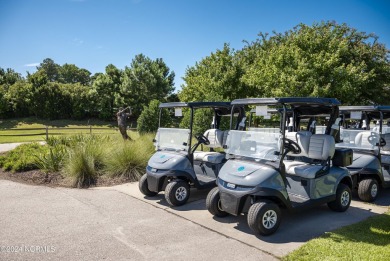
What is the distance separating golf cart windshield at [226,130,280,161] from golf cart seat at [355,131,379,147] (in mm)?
3077

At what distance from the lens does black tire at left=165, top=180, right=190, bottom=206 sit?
5.57 meters

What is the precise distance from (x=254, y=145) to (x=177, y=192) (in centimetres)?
192

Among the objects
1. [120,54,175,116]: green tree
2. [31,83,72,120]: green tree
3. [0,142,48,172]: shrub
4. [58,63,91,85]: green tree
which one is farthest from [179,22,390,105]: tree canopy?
[58,63,91,85]: green tree

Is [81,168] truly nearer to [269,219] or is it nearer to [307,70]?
[269,219]

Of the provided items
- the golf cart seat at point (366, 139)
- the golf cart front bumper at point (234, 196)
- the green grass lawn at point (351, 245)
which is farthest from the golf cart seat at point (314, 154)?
the golf cart seat at point (366, 139)

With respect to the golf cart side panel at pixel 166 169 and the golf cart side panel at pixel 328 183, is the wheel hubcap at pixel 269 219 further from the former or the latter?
the golf cart side panel at pixel 166 169

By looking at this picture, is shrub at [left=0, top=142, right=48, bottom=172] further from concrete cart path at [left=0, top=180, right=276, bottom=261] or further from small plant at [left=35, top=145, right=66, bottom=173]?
concrete cart path at [left=0, top=180, right=276, bottom=261]

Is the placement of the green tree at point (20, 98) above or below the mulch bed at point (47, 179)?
above

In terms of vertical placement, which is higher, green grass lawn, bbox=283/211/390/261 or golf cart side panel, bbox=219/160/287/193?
golf cart side panel, bbox=219/160/287/193

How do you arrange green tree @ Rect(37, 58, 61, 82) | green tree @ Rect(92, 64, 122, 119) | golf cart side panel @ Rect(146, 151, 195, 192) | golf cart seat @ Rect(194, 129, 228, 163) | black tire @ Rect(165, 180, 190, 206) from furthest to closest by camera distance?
green tree @ Rect(37, 58, 61, 82) → green tree @ Rect(92, 64, 122, 119) → golf cart seat @ Rect(194, 129, 228, 163) → golf cart side panel @ Rect(146, 151, 195, 192) → black tire @ Rect(165, 180, 190, 206)

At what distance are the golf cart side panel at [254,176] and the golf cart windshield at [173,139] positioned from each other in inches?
69.5

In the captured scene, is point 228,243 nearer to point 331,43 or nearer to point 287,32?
point 331,43

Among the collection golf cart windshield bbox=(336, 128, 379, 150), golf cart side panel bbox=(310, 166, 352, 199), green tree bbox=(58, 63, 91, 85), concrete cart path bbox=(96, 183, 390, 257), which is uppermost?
green tree bbox=(58, 63, 91, 85)

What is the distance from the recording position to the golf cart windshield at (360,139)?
619cm
